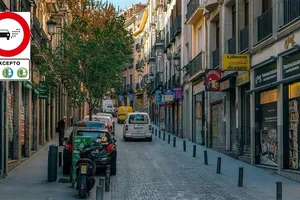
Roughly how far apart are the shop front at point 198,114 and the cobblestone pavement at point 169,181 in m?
8.44

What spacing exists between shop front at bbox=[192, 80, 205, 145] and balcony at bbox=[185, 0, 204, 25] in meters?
3.90

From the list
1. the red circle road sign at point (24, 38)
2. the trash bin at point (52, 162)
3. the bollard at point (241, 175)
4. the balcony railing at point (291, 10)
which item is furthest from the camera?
the balcony railing at point (291, 10)

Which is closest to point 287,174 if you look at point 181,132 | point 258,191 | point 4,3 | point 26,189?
point 258,191

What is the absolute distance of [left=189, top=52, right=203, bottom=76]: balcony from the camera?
31050 mm

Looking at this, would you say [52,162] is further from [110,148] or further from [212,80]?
[212,80]

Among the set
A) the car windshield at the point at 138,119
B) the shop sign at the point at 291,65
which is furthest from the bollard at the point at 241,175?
the car windshield at the point at 138,119

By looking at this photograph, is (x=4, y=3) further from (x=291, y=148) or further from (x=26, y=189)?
(x=291, y=148)

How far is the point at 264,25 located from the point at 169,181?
697 cm

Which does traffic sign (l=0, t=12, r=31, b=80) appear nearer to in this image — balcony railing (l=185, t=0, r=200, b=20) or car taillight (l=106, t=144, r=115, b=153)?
car taillight (l=106, t=144, r=115, b=153)

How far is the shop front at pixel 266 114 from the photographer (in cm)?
1809

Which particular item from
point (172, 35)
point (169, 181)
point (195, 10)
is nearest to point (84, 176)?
point (169, 181)

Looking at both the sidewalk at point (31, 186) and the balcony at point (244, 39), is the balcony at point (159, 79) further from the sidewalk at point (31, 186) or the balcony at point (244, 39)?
the sidewalk at point (31, 186)

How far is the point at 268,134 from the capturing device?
18.9 metres

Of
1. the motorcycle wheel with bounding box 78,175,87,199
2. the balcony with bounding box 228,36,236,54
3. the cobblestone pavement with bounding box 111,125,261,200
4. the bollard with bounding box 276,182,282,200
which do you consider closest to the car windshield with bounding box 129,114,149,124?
the cobblestone pavement with bounding box 111,125,261,200
